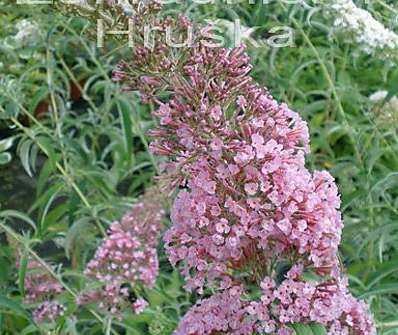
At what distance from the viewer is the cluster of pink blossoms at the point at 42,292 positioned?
2.28m

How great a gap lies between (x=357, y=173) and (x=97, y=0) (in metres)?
1.40

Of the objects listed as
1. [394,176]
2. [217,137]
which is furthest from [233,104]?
[394,176]

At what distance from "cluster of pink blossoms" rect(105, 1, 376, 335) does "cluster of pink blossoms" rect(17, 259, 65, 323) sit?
1003 millimetres

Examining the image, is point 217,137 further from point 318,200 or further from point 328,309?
point 328,309

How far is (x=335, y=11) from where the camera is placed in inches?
91.8

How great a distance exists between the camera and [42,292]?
2.36m

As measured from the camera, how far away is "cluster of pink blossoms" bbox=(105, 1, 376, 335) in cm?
126

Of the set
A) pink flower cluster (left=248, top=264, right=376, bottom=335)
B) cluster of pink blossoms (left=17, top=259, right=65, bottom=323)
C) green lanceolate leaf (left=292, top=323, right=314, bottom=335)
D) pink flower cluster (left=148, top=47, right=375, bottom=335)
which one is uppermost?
pink flower cluster (left=148, top=47, right=375, bottom=335)

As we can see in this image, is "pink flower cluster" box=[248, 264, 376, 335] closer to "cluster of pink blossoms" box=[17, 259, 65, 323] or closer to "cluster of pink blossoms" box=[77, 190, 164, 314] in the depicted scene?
"cluster of pink blossoms" box=[77, 190, 164, 314]

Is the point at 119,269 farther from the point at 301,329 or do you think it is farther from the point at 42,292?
the point at 301,329

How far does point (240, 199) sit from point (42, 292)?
1.20 meters

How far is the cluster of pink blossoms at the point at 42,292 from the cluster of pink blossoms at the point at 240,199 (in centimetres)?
100

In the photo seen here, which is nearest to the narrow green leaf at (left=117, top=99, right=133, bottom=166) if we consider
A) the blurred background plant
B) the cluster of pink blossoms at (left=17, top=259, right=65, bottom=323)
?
the blurred background plant

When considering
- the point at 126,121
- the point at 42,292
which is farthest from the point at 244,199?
the point at 126,121
